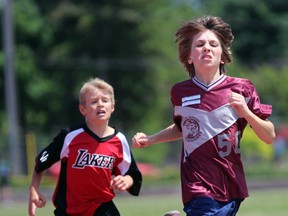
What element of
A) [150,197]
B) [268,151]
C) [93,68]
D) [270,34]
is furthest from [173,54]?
[150,197]

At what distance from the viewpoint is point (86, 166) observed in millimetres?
7012

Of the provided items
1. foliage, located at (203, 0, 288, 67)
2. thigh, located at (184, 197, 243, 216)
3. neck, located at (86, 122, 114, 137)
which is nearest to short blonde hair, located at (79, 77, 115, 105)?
neck, located at (86, 122, 114, 137)

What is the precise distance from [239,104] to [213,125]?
396 millimetres

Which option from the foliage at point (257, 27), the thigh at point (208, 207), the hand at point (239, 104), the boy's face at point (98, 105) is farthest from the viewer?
the foliage at point (257, 27)

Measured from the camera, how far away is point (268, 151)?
128ft

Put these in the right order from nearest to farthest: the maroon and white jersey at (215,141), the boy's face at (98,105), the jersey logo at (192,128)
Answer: the maroon and white jersey at (215,141) < the jersey logo at (192,128) < the boy's face at (98,105)

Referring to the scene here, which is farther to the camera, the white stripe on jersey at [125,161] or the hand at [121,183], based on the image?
the white stripe on jersey at [125,161]

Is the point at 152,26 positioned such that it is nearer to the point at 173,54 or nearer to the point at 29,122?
the point at 173,54

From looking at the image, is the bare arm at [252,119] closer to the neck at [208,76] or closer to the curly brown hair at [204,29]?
the neck at [208,76]

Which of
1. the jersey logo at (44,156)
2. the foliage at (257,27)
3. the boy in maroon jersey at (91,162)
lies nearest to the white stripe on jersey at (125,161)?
the boy in maroon jersey at (91,162)

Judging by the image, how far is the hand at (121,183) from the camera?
6.85 meters

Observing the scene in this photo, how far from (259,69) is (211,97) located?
51.4 meters

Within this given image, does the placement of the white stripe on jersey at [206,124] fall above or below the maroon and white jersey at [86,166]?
above

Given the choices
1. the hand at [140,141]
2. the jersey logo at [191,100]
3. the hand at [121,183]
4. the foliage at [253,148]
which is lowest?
the foliage at [253,148]
